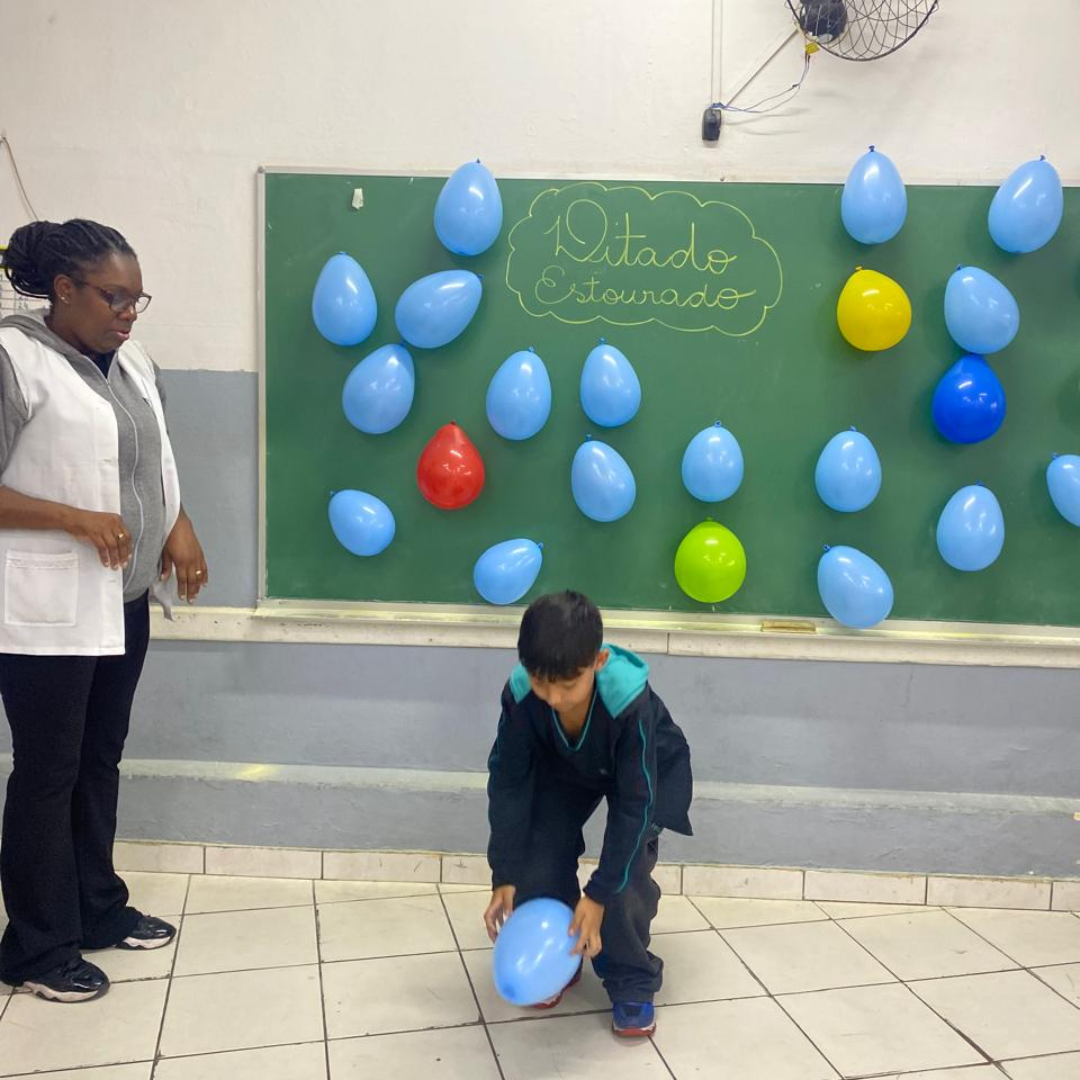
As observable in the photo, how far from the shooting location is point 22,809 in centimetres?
192

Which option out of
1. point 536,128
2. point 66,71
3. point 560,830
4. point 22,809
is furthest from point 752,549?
point 66,71

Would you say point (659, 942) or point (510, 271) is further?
point (510, 271)

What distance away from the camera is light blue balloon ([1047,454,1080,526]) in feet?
7.55

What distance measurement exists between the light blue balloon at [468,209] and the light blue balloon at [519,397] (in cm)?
28

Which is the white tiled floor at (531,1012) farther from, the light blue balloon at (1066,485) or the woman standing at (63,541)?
the light blue balloon at (1066,485)

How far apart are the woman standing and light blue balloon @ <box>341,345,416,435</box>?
0.47 metres

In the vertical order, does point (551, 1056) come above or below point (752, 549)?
below

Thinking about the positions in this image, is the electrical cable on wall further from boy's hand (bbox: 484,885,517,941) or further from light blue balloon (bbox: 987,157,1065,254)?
light blue balloon (bbox: 987,157,1065,254)

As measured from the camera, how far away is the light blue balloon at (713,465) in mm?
2336

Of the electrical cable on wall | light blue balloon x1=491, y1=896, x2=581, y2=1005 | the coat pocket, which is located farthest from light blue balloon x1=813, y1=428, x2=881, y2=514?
the electrical cable on wall

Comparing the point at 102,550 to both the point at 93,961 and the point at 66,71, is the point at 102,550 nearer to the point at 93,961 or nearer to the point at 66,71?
the point at 93,961

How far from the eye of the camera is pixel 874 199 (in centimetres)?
225

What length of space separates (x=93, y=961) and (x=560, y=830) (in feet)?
3.23

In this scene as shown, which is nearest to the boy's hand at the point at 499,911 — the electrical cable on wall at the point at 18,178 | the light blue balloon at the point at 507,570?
the light blue balloon at the point at 507,570
